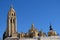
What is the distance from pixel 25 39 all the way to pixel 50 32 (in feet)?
36.9

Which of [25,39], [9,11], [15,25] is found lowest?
[25,39]

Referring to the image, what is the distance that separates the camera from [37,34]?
227ft

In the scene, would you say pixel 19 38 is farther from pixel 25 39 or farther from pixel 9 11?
pixel 9 11

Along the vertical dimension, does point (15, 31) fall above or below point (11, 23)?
below

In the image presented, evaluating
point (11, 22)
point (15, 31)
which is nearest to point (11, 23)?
point (11, 22)

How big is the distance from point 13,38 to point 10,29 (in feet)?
18.4

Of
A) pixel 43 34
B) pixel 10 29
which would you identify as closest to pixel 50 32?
pixel 43 34

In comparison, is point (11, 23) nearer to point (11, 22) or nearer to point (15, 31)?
point (11, 22)

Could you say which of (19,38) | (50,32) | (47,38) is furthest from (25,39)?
(50,32)

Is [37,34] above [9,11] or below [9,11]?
below

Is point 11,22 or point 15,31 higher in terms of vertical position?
point 11,22

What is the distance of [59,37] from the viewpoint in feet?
205

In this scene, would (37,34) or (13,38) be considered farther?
(37,34)

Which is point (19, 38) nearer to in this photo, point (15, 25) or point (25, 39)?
point (25, 39)
